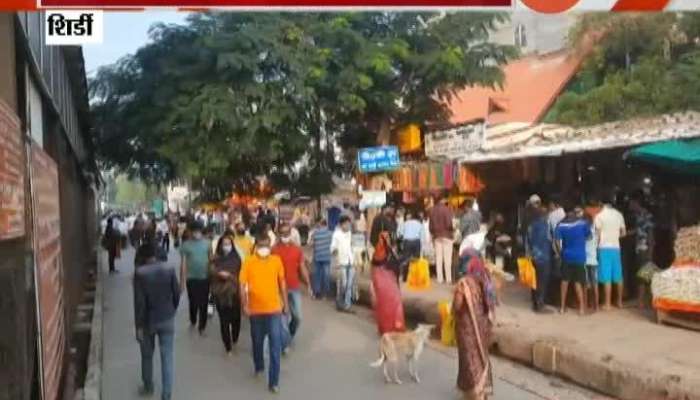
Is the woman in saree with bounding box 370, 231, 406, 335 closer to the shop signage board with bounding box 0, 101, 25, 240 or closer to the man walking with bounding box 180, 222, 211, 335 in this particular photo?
the man walking with bounding box 180, 222, 211, 335

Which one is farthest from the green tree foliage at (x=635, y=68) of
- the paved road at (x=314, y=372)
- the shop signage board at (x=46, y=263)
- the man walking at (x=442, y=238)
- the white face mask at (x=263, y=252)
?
the shop signage board at (x=46, y=263)

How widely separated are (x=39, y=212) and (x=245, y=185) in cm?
1902

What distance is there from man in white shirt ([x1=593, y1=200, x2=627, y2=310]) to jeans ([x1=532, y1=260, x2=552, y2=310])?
74cm

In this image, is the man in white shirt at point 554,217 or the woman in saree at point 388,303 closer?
the woman in saree at point 388,303

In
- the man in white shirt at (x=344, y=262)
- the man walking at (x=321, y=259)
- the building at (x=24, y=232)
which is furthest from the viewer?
the man walking at (x=321, y=259)

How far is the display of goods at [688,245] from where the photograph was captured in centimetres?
1130

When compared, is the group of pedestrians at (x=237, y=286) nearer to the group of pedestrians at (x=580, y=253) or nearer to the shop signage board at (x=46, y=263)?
A: the shop signage board at (x=46, y=263)

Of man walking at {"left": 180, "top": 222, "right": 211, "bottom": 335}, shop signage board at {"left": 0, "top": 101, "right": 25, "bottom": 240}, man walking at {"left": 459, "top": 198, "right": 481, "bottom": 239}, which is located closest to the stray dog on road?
man walking at {"left": 180, "top": 222, "right": 211, "bottom": 335}

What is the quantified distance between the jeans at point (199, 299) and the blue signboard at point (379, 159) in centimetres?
761

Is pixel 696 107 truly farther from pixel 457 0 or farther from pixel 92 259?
pixel 457 0

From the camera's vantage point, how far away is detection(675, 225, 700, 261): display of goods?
445 inches

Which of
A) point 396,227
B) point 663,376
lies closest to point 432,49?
point 396,227

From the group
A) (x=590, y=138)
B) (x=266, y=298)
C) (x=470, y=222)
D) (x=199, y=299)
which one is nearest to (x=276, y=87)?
(x=470, y=222)

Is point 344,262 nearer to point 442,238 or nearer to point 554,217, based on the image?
point 442,238
